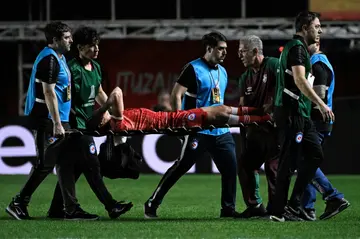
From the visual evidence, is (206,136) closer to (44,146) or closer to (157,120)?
(157,120)

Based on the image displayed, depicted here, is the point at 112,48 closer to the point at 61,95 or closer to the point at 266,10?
the point at 266,10

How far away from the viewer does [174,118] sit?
35.3 ft

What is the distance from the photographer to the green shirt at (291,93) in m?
10.1

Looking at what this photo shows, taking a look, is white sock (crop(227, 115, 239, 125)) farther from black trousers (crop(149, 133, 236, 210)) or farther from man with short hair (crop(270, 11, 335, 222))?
man with short hair (crop(270, 11, 335, 222))

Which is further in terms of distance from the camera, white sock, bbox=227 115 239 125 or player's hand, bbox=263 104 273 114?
player's hand, bbox=263 104 273 114

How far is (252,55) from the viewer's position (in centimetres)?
1106

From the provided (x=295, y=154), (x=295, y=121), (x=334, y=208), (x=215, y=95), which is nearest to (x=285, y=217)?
(x=295, y=154)

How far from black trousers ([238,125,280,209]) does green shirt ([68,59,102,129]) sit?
160cm

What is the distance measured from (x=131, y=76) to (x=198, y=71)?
44.8ft

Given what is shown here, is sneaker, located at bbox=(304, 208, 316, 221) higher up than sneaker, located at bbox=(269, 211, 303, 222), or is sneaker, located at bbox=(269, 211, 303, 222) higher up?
sneaker, located at bbox=(269, 211, 303, 222)

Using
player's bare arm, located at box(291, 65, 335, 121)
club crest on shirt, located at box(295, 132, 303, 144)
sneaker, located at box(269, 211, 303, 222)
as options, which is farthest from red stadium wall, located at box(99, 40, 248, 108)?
player's bare arm, located at box(291, 65, 335, 121)

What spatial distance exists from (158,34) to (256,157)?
36.9 ft

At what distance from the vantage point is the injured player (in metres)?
10.7

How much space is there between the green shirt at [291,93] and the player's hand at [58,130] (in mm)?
2063
